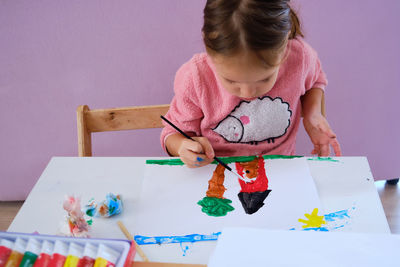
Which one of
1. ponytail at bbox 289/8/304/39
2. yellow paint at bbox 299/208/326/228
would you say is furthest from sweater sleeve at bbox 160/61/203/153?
yellow paint at bbox 299/208/326/228

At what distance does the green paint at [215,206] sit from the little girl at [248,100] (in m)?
0.09

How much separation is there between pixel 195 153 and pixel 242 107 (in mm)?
174

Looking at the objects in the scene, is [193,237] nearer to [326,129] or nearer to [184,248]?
[184,248]

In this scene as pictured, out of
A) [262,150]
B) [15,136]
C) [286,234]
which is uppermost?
[286,234]

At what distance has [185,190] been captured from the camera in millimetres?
616

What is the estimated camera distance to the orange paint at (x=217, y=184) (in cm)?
60

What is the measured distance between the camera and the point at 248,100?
0.74 metres

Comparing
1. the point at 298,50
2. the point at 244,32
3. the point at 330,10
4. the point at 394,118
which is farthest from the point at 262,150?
the point at 394,118

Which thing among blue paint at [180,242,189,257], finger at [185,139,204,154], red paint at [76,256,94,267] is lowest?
blue paint at [180,242,189,257]

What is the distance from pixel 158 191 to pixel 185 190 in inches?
2.0

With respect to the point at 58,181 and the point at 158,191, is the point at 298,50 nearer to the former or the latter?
the point at 158,191

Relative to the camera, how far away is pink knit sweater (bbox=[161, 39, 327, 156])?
2.39ft

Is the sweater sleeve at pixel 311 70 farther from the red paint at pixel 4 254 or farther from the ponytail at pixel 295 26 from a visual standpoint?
the red paint at pixel 4 254

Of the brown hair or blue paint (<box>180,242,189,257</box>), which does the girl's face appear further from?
blue paint (<box>180,242,189,257</box>)
